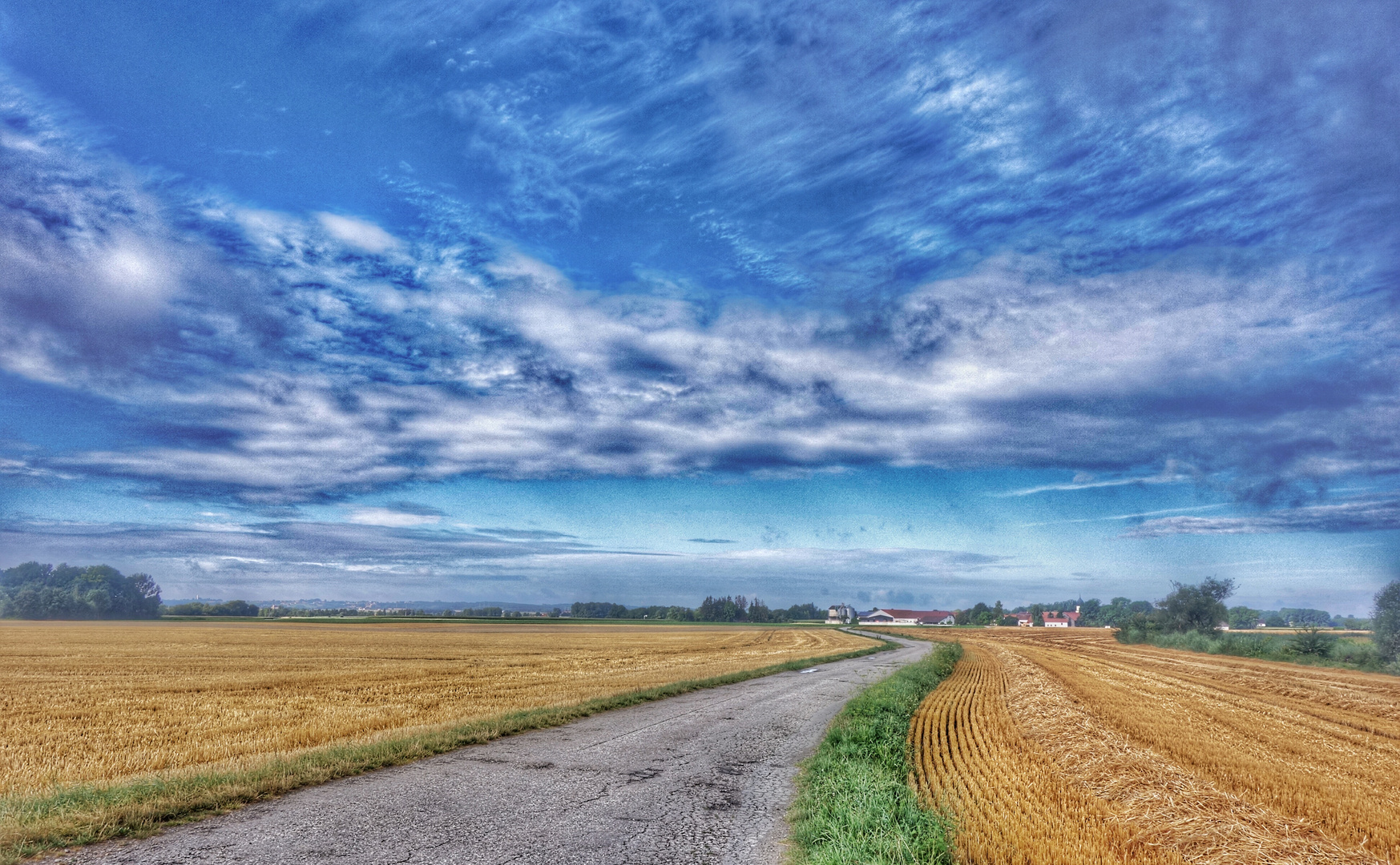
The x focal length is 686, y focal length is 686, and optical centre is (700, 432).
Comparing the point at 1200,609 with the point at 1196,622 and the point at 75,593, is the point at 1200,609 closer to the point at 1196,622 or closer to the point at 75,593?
the point at 1196,622

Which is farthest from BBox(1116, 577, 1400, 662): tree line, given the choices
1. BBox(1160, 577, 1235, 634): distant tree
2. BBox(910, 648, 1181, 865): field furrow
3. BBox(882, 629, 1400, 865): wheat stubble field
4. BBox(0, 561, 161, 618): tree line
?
BBox(0, 561, 161, 618): tree line

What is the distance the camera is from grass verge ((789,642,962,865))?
292 inches

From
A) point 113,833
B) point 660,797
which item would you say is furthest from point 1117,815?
point 113,833

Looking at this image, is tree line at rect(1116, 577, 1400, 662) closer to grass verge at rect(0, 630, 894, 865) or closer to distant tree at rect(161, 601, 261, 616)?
grass verge at rect(0, 630, 894, 865)

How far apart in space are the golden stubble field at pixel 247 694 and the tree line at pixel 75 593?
13434 centimetres

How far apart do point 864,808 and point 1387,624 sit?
5886cm

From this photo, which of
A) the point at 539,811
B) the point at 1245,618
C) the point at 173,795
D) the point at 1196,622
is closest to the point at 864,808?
the point at 539,811

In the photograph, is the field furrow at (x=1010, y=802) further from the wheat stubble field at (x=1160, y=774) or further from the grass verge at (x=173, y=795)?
the grass verge at (x=173, y=795)

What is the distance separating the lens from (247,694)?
23188mm

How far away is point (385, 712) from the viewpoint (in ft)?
61.1

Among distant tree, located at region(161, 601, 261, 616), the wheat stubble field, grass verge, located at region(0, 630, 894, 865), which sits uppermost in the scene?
grass verge, located at region(0, 630, 894, 865)

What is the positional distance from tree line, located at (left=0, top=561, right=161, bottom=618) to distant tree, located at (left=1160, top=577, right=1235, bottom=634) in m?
199

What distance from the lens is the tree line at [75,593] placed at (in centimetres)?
14738

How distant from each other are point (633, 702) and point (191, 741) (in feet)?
35.7
